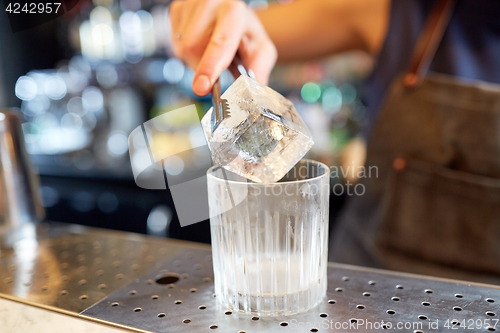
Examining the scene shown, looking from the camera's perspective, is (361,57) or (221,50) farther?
(361,57)

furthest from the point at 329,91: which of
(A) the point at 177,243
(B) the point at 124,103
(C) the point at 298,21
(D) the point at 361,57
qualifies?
(A) the point at 177,243

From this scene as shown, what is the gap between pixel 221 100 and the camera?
1.77 feet

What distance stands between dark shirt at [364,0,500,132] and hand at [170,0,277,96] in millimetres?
514

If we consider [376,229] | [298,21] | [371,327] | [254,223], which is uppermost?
[298,21]

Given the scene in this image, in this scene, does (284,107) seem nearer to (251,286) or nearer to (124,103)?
(251,286)

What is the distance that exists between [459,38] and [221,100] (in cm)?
79

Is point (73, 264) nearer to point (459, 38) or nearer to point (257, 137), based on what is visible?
point (257, 137)

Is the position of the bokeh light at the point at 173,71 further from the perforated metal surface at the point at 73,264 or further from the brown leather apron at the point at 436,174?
the perforated metal surface at the point at 73,264

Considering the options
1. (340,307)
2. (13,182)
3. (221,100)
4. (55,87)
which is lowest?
(340,307)

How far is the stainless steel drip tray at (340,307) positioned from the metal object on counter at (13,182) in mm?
327

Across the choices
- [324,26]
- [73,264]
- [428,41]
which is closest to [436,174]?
[428,41]

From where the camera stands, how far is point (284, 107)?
53 centimetres

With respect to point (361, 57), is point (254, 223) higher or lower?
lower

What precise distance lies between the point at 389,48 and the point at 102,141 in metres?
2.06
